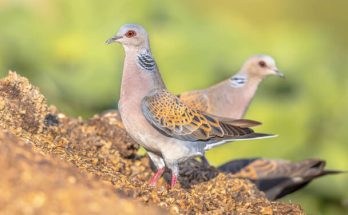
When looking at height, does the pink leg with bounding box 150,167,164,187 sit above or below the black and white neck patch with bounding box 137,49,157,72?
below

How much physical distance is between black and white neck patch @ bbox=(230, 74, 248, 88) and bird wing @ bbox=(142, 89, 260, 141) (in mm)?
2275

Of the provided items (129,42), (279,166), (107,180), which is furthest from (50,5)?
(107,180)

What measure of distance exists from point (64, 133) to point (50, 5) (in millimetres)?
8354

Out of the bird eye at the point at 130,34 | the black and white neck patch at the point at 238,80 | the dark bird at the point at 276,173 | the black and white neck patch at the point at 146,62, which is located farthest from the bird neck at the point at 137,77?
the black and white neck patch at the point at 238,80

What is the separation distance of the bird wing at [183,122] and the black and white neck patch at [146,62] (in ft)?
0.59

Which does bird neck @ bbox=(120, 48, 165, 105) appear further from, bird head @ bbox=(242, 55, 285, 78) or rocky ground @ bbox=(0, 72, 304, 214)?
bird head @ bbox=(242, 55, 285, 78)

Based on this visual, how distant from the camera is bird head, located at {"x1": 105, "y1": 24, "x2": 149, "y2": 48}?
6867 mm

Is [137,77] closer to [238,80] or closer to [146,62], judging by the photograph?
[146,62]

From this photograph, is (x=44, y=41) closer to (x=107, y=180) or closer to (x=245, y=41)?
(x=245, y=41)

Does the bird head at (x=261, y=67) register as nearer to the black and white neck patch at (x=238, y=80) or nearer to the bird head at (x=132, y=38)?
the black and white neck patch at (x=238, y=80)

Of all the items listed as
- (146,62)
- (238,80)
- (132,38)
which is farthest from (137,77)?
(238,80)

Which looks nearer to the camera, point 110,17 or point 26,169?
point 26,169

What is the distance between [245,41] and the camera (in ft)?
47.5

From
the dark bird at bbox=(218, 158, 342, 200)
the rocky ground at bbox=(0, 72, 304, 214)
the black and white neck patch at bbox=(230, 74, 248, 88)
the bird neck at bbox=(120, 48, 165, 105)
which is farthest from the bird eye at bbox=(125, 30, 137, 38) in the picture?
the black and white neck patch at bbox=(230, 74, 248, 88)
